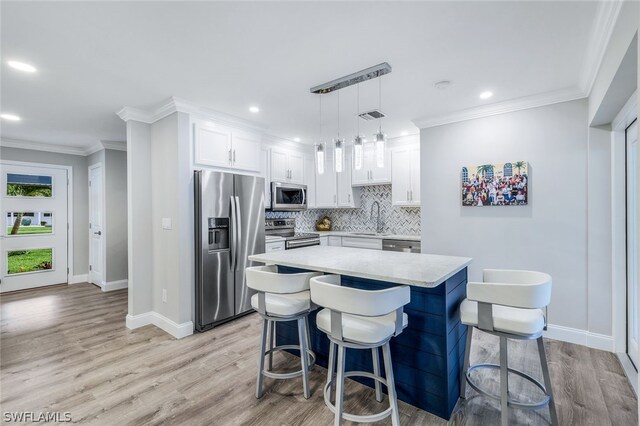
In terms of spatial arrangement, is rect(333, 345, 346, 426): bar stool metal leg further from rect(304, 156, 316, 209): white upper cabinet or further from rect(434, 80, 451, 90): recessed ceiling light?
rect(304, 156, 316, 209): white upper cabinet

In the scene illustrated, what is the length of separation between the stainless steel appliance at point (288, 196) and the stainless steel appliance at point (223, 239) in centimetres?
63

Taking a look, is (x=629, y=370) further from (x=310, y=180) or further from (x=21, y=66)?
(x=21, y=66)

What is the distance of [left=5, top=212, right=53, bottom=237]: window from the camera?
4886 millimetres

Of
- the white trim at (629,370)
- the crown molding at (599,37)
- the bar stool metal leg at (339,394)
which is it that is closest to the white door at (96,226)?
the bar stool metal leg at (339,394)

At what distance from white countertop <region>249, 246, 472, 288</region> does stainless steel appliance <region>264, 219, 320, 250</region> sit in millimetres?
1848

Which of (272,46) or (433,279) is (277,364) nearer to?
(433,279)

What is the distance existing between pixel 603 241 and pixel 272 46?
11.0 feet

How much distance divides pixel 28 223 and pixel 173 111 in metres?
4.04

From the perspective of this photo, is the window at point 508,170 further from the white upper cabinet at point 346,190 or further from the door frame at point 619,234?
the white upper cabinet at point 346,190

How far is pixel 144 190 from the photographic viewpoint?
3539 millimetres

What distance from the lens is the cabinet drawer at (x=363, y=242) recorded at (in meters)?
4.61

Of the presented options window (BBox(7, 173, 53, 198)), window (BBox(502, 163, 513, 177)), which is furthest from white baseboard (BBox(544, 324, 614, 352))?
window (BBox(7, 173, 53, 198))

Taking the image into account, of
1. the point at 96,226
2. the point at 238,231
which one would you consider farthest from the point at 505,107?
the point at 96,226

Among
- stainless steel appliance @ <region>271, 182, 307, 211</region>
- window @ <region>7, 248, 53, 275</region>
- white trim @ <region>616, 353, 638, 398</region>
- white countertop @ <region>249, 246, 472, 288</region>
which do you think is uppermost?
stainless steel appliance @ <region>271, 182, 307, 211</region>
